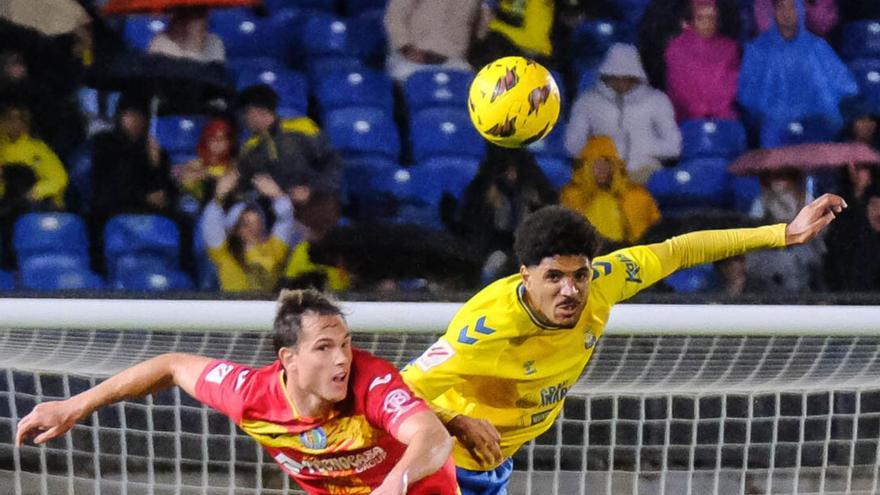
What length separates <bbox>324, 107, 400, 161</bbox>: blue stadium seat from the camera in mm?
5473

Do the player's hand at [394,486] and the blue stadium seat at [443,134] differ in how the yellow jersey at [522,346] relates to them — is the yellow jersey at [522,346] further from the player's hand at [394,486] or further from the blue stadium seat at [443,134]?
the blue stadium seat at [443,134]

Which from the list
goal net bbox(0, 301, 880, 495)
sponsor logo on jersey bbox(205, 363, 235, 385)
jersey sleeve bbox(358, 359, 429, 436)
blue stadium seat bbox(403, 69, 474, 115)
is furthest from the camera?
blue stadium seat bbox(403, 69, 474, 115)

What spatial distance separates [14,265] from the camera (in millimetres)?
5391

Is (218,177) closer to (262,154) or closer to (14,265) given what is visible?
(262,154)

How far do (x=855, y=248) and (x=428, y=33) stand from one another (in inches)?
81.5

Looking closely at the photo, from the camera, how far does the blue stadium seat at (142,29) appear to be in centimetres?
561

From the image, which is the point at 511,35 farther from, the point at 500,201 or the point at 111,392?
the point at 111,392

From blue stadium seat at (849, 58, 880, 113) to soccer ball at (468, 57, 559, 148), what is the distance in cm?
236

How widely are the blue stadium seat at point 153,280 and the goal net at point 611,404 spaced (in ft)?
2.12

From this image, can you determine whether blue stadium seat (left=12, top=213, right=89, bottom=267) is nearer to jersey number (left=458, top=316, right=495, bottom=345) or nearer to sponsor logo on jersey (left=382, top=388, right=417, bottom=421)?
jersey number (left=458, top=316, right=495, bottom=345)

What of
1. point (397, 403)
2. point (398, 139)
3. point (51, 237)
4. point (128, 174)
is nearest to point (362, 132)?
point (398, 139)

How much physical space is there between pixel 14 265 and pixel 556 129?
2424mm

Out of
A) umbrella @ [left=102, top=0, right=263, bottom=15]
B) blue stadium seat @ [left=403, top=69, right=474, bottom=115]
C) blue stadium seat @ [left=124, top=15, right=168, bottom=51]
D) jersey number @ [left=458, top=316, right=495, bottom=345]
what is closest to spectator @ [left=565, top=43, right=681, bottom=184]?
blue stadium seat @ [left=403, top=69, right=474, bottom=115]

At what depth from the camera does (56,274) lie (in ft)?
17.6
